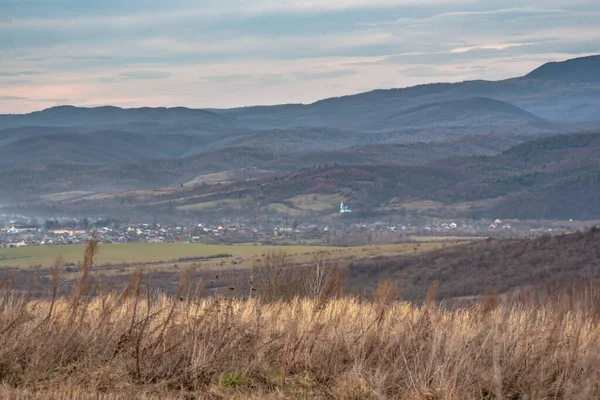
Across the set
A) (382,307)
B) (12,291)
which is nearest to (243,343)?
(382,307)

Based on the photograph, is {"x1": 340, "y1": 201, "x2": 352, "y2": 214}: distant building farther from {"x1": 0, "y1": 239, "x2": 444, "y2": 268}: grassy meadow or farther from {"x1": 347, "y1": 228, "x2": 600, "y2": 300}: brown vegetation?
{"x1": 347, "y1": 228, "x2": 600, "y2": 300}: brown vegetation

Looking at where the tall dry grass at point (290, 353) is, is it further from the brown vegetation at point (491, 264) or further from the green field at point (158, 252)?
the green field at point (158, 252)

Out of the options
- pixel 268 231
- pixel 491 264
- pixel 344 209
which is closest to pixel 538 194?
pixel 344 209

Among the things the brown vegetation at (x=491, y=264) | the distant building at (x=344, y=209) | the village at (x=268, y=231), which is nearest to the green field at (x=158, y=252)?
the brown vegetation at (x=491, y=264)

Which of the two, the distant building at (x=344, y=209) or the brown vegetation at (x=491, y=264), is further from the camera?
the distant building at (x=344, y=209)

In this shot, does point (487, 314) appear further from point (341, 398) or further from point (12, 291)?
point (12, 291)

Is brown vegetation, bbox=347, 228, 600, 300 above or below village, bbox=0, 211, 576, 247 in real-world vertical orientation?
above

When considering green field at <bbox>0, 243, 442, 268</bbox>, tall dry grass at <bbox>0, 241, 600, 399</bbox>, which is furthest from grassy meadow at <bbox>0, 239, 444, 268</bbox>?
tall dry grass at <bbox>0, 241, 600, 399</bbox>
